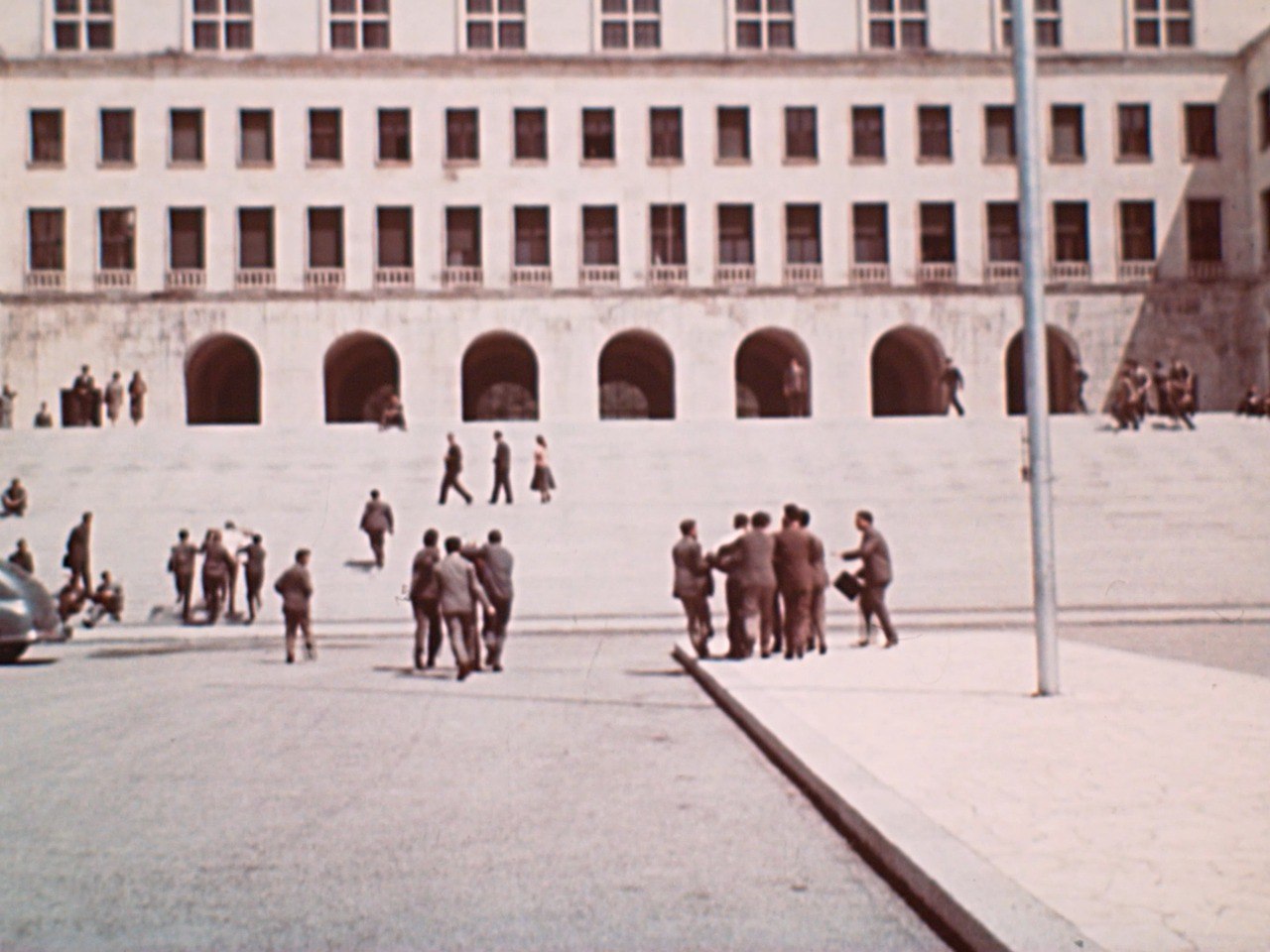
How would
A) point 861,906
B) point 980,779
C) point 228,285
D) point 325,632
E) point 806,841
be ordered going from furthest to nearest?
1. point 228,285
2. point 325,632
3. point 980,779
4. point 806,841
5. point 861,906

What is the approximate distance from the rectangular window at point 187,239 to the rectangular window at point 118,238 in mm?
1097

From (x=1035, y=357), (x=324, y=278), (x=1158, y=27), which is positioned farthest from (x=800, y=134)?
(x=1035, y=357)

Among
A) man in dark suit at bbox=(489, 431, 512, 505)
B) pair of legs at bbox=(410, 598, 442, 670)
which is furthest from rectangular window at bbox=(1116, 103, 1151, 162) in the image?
pair of legs at bbox=(410, 598, 442, 670)

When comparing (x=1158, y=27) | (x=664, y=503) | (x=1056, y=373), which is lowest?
(x=664, y=503)

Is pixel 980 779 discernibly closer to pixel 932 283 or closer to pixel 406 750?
pixel 406 750

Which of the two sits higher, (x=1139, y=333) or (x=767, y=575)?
(x=1139, y=333)

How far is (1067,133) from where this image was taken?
43156 millimetres

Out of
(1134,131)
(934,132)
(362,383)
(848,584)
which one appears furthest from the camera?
(362,383)

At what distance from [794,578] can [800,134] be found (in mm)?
30375

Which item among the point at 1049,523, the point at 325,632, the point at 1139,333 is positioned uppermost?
the point at 1139,333

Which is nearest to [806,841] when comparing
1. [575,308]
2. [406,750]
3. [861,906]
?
[861,906]

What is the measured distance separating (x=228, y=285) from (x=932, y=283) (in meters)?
21.3

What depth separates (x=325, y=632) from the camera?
67.4ft

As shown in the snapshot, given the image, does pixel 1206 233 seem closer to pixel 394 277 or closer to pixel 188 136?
pixel 394 277
